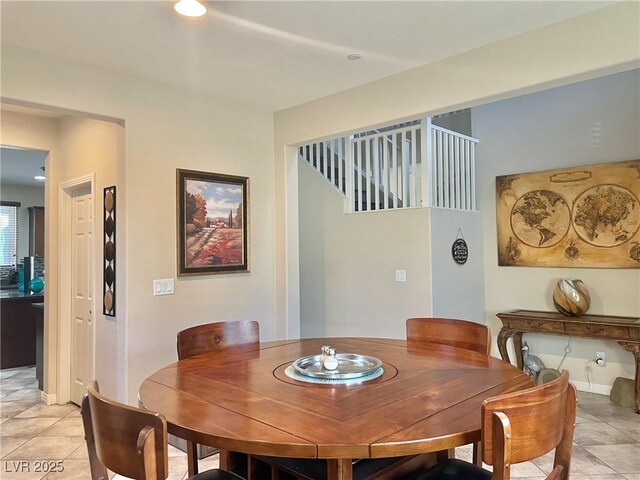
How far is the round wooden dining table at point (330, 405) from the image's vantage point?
1231 millimetres

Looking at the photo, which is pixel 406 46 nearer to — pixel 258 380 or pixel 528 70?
pixel 528 70

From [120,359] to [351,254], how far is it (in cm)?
250

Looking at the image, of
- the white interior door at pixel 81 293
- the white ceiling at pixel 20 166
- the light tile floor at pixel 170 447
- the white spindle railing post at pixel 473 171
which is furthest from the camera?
the white ceiling at pixel 20 166

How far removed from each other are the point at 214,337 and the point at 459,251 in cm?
297

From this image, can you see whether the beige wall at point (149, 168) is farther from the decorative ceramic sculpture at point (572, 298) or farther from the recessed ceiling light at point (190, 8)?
the decorative ceramic sculpture at point (572, 298)

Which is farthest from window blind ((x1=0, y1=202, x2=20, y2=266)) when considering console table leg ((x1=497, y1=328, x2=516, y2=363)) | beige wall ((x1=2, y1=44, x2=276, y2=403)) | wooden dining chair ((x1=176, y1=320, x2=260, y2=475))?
console table leg ((x1=497, y1=328, x2=516, y2=363))

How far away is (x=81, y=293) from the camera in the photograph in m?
4.02

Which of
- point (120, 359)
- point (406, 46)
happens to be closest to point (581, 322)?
point (406, 46)

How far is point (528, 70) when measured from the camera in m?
2.66

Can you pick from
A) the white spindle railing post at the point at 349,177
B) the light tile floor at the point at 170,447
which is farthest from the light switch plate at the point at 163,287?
the white spindle railing post at the point at 349,177

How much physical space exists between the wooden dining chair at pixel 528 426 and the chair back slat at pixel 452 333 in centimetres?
84

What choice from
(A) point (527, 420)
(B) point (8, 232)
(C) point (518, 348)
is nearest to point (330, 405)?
(A) point (527, 420)

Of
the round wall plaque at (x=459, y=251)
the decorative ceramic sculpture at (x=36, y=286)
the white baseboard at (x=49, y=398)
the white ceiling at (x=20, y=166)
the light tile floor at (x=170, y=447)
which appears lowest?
the light tile floor at (x=170, y=447)

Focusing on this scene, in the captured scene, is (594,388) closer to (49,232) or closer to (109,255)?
(109,255)
